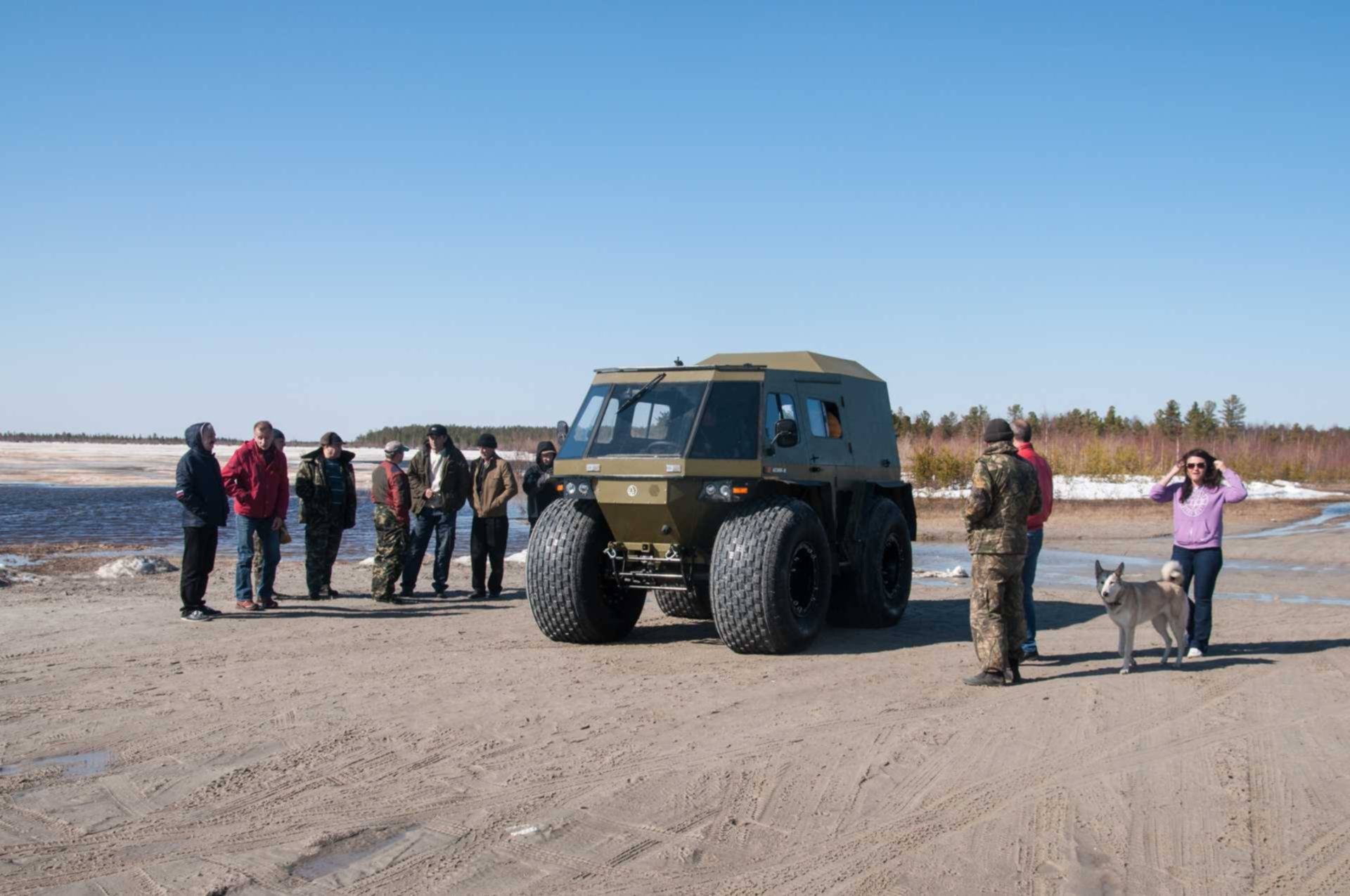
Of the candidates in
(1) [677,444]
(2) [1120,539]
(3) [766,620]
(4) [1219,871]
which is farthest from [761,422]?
(2) [1120,539]

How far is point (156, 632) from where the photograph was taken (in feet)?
35.4

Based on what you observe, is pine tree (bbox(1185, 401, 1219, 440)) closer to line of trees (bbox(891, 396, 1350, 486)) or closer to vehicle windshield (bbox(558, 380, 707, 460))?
line of trees (bbox(891, 396, 1350, 486))

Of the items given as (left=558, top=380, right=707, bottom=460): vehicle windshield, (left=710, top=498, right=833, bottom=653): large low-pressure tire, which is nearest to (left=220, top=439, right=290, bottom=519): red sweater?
(left=558, top=380, right=707, bottom=460): vehicle windshield

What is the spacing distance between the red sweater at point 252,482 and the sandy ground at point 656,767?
1760 millimetres

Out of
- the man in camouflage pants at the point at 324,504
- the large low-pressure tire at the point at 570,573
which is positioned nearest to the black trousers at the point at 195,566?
the man in camouflage pants at the point at 324,504

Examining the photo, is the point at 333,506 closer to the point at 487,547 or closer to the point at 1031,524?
the point at 487,547

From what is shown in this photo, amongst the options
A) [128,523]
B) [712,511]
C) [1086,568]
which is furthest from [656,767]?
[128,523]

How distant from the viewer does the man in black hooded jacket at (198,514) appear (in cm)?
1147

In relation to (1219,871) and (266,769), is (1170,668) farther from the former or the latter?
(266,769)

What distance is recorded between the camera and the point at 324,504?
13.1 meters

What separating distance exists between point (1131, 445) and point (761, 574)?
3903 cm

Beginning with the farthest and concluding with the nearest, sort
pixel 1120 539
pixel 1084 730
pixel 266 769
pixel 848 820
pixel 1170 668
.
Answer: pixel 1120 539, pixel 1170 668, pixel 1084 730, pixel 266 769, pixel 848 820

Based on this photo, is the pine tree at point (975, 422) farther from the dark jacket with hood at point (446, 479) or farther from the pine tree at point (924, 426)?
the dark jacket with hood at point (446, 479)

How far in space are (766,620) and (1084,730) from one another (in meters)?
2.84
